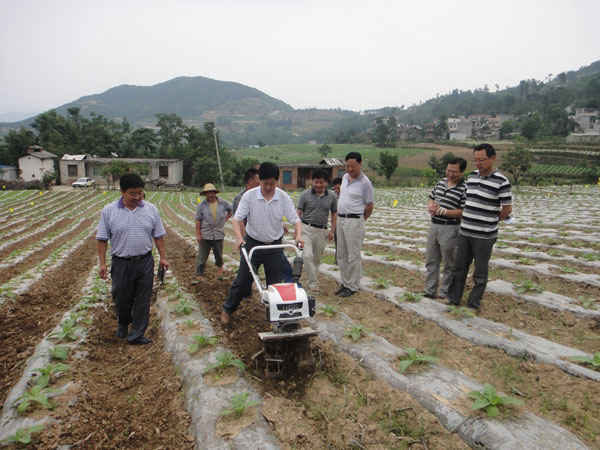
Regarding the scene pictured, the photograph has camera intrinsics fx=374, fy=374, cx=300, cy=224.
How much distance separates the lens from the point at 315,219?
20.7 feet

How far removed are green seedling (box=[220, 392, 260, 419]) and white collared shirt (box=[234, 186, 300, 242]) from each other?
1938 millimetres

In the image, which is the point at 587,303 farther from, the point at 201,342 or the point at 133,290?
the point at 133,290

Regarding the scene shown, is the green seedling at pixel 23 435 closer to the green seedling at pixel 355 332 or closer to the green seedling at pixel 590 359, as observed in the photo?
the green seedling at pixel 355 332

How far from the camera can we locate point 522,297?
5.46 meters

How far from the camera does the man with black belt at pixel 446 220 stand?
5.28m

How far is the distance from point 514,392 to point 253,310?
3593 mm

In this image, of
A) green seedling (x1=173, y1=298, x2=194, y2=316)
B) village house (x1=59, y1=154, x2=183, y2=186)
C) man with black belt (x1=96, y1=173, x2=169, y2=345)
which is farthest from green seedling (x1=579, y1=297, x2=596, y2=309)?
village house (x1=59, y1=154, x2=183, y2=186)

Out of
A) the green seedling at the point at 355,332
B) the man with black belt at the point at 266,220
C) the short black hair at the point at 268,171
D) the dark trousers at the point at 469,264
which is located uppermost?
the short black hair at the point at 268,171

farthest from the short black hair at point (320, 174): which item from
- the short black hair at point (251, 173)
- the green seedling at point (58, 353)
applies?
the green seedling at point (58, 353)

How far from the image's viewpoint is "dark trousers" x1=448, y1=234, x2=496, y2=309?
4.81 meters

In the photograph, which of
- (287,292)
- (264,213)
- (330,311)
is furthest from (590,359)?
(264,213)

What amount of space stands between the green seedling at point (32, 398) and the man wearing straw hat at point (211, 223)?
4.55m

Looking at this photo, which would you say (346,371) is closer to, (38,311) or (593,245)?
(38,311)

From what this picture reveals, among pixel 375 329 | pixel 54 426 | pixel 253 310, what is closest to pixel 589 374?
pixel 375 329
